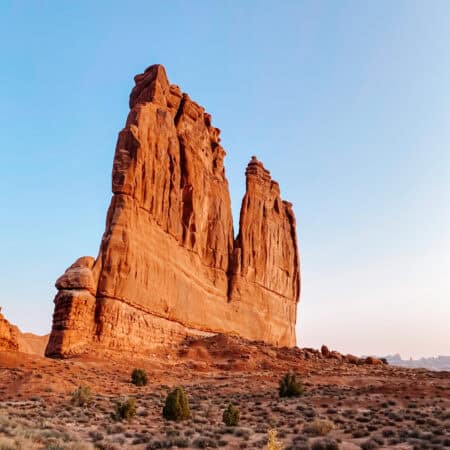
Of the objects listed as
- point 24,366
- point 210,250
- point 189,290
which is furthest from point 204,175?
point 24,366

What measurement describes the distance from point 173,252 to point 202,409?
22.1 metres

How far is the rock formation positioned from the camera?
30.9 metres

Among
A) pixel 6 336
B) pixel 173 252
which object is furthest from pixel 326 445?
pixel 173 252

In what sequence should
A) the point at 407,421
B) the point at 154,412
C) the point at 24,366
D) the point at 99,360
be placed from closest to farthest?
the point at 407,421 → the point at 154,412 → the point at 24,366 → the point at 99,360

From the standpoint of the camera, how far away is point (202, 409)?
19.1 meters

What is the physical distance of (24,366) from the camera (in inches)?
917

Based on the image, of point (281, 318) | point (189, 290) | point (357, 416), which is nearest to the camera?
point (357, 416)

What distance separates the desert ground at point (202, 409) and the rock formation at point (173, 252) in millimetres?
2805

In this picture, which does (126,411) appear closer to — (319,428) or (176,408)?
(176,408)

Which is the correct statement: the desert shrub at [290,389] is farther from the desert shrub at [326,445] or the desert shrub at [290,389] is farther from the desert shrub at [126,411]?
the desert shrub at [326,445]

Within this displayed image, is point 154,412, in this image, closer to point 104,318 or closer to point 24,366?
point 24,366

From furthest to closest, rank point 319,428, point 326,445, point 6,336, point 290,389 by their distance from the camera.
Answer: point 6,336 < point 290,389 < point 319,428 < point 326,445

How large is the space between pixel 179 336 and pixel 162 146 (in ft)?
51.1

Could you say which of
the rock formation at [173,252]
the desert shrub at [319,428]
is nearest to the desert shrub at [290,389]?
the desert shrub at [319,428]
